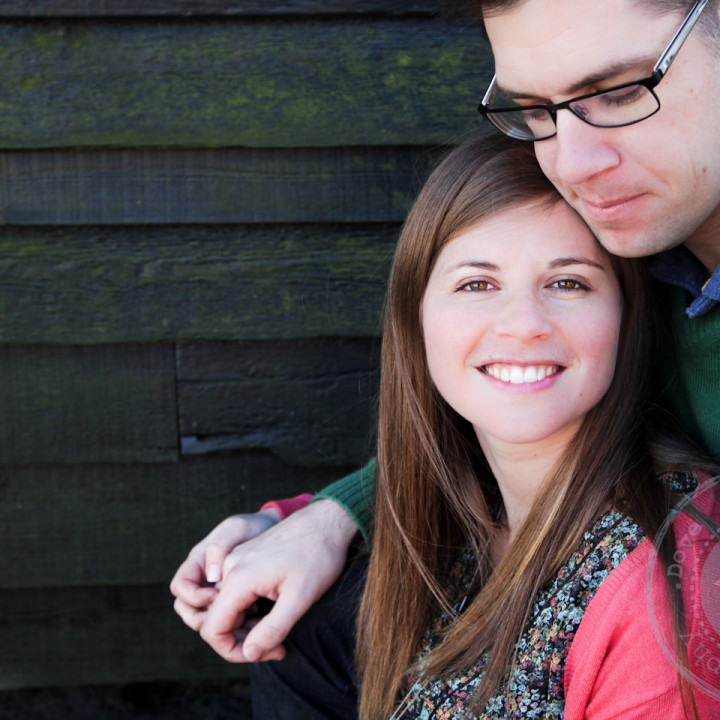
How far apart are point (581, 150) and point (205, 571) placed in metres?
1.11

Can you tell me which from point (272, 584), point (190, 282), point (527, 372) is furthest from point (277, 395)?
point (527, 372)

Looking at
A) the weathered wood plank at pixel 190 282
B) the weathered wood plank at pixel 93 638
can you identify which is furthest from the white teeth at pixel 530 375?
the weathered wood plank at pixel 93 638

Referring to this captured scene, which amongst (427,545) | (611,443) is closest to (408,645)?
(427,545)

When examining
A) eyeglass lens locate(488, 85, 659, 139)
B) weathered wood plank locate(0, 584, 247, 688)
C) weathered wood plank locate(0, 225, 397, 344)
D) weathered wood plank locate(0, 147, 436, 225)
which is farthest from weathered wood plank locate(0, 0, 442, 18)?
weathered wood plank locate(0, 584, 247, 688)

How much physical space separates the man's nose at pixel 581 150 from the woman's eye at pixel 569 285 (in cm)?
17

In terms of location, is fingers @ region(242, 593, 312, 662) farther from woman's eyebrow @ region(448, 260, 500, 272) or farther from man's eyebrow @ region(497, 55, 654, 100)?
man's eyebrow @ region(497, 55, 654, 100)

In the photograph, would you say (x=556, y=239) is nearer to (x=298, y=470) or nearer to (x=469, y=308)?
(x=469, y=308)

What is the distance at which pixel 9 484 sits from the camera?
2.12 m

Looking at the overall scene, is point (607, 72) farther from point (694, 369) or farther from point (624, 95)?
point (694, 369)

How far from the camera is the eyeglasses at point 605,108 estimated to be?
4.06ft

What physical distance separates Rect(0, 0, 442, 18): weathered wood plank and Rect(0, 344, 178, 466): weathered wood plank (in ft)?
2.46

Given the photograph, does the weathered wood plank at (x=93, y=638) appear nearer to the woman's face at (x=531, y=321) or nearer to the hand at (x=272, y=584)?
the hand at (x=272, y=584)

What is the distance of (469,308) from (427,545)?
20.4 inches

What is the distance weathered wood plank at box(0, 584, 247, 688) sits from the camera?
223 cm
